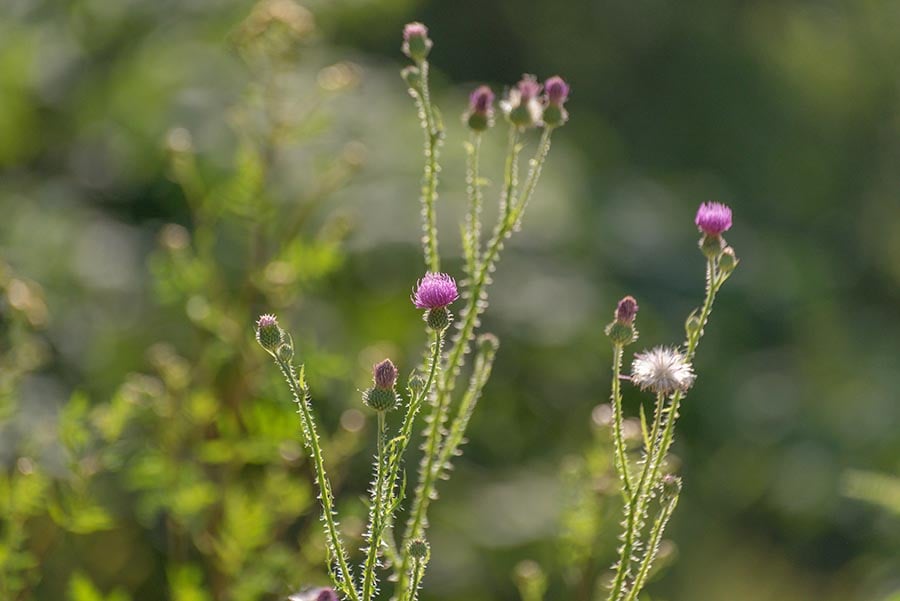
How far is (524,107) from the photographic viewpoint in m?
0.88

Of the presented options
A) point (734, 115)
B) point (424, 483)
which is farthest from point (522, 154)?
point (424, 483)

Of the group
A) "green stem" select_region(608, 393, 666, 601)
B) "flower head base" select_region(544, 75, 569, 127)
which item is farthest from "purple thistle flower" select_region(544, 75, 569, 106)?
"green stem" select_region(608, 393, 666, 601)

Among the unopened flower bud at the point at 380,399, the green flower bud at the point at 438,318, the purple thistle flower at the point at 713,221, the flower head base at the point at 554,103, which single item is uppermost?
the flower head base at the point at 554,103

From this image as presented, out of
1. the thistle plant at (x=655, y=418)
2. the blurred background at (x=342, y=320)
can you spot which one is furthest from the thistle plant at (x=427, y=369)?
the blurred background at (x=342, y=320)

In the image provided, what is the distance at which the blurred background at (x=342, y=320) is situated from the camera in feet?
3.97

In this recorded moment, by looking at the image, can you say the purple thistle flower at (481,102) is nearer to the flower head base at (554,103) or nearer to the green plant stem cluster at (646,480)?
the flower head base at (554,103)

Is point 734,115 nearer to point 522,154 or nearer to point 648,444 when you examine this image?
point 522,154

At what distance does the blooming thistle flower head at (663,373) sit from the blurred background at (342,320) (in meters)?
0.21

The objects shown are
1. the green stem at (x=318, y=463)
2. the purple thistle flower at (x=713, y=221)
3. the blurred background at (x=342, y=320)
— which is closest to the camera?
the green stem at (x=318, y=463)

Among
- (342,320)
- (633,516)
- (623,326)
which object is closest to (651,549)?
(633,516)

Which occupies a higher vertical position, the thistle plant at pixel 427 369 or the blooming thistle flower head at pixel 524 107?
the blooming thistle flower head at pixel 524 107

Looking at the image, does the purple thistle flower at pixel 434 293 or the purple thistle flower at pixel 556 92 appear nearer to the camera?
the purple thistle flower at pixel 434 293

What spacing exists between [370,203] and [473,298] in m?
1.86

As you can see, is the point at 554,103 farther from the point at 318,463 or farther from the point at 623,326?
the point at 318,463
